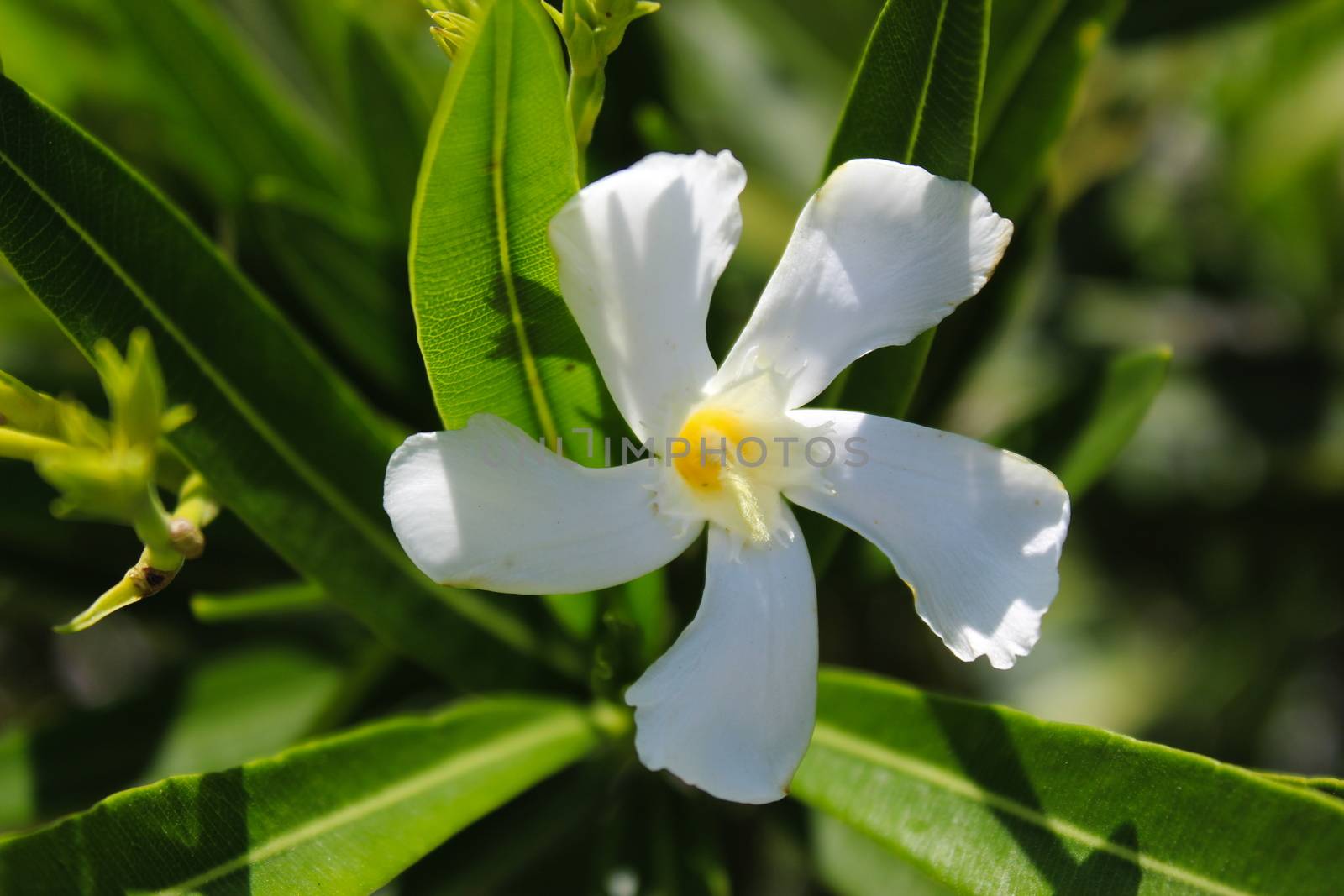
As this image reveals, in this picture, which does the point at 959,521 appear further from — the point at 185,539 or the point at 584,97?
the point at 185,539

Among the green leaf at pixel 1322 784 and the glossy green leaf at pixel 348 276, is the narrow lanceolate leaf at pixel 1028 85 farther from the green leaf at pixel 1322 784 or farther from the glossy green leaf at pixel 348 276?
the glossy green leaf at pixel 348 276

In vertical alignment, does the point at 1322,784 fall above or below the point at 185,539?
below

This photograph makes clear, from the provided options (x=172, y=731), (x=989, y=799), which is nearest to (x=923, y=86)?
(x=989, y=799)

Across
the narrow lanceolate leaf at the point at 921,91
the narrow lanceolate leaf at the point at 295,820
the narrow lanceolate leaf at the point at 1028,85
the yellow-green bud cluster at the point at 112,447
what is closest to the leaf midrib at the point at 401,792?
the narrow lanceolate leaf at the point at 295,820

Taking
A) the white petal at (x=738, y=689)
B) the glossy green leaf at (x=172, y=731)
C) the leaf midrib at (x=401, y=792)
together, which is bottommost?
the glossy green leaf at (x=172, y=731)

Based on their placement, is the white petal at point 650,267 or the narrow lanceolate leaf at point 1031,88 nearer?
the white petal at point 650,267

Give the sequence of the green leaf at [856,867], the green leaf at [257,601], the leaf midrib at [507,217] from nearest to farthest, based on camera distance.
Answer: the leaf midrib at [507,217]
the green leaf at [257,601]
the green leaf at [856,867]
